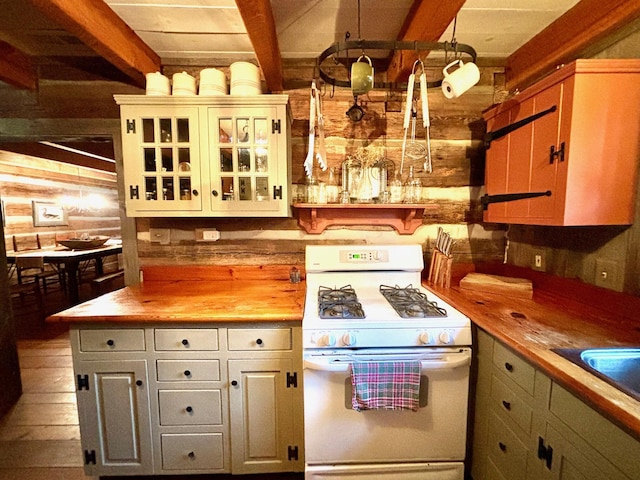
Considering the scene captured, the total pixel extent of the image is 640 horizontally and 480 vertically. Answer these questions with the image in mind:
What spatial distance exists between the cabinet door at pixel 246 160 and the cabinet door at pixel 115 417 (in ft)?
3.12

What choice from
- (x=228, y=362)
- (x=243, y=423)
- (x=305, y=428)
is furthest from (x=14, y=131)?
(x=305, y=428)

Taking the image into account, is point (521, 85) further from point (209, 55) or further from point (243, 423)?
point (243, 423)

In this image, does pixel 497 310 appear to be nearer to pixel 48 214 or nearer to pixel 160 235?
pixel 160 235

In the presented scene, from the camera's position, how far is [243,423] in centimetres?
142

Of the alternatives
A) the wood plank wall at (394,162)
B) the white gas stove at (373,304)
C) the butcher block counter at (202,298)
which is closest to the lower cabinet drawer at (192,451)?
the butcher block counter at (202,298)

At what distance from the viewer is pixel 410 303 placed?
1.46m

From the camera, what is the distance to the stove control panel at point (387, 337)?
1261 mm

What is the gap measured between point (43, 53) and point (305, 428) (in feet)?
8.69

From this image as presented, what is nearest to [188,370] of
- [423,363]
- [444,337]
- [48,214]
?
[423,363]

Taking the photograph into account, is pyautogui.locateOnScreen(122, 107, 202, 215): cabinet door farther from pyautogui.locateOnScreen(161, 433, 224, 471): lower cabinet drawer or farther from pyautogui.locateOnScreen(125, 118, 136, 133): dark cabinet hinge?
pyautogui.locateOnScreen(161, 433, 224, 471): lower cabinet drawer

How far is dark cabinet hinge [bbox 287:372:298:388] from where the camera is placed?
1.40 meters

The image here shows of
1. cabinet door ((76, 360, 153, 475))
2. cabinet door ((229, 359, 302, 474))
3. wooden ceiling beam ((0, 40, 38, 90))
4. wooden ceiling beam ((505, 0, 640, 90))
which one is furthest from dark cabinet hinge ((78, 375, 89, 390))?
wooden ceiling beam ((505, 0, 640, 90))

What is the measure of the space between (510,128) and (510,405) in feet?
4.56

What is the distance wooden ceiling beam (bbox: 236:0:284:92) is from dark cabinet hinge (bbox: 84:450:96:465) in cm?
215
